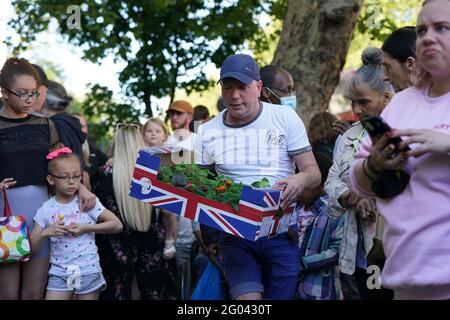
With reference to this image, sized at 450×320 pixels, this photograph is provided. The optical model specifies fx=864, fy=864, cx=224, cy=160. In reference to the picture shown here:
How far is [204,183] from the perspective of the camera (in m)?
5.20

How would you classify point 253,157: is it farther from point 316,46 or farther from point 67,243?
point 316,46

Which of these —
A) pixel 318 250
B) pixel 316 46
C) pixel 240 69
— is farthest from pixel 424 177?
pixel 316 46

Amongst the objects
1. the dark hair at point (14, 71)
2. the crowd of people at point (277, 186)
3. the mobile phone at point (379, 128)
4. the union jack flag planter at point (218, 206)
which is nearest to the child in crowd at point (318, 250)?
the crowd of people at point (277, 186)

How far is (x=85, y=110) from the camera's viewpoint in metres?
12.6

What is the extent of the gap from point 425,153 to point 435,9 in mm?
574

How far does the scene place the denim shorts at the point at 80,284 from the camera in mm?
6828

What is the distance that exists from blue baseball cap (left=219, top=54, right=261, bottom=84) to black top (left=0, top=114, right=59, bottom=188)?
1895 millimetres

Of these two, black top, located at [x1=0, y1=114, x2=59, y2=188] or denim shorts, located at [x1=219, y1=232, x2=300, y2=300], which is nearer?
denim shorts, located at [x1=219, y1=232, x2=300, y2=300]

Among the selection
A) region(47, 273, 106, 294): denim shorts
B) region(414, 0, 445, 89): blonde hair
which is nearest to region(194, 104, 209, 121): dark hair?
region(47, 273, 106, 294): denim shorts

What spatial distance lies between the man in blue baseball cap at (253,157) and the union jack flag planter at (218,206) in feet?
0.79

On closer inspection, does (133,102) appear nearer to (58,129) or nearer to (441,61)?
(58,129)

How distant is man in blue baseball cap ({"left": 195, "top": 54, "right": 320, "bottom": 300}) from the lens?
17.9ft

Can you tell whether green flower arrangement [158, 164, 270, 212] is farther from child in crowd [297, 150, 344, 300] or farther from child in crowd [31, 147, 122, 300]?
child in crowd [31, 147, 122, 300]

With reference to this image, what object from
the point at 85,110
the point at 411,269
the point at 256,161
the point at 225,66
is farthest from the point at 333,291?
the point at 85,110
